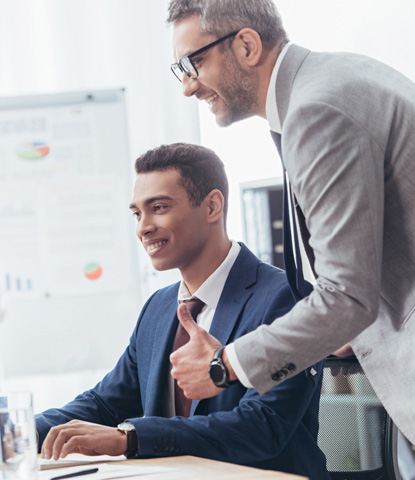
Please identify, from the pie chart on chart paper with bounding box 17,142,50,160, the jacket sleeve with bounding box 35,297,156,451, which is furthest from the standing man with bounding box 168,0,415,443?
the pie chart on chart paper with bounding box 17,142,50,160

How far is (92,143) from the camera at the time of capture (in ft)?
10.6

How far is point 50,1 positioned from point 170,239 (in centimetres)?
201

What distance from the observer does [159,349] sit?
1.84 m

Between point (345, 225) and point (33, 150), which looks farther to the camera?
point (33, 150)

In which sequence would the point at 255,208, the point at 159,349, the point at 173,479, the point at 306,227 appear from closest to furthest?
the point at 173,479, the point at 306,227, the point at 159,349, the point at 255,208

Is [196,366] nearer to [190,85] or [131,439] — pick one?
[131,439]

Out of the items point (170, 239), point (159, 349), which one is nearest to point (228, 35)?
point (170, 239)

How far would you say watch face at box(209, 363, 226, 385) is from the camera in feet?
4.00

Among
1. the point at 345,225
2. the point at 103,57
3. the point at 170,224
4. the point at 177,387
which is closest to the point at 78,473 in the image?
the point at 177,387

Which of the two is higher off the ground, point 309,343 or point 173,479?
point 309,343

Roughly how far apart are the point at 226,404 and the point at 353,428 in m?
0.38

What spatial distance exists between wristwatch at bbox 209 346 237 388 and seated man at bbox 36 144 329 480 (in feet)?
0.72

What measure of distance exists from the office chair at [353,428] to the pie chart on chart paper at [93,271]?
1.62 meters

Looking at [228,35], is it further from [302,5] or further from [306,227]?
[302,5]
